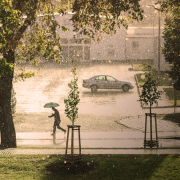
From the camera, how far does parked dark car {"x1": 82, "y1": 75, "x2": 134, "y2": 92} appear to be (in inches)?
1662

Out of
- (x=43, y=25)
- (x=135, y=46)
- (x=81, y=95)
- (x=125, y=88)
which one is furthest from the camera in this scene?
(x=135, y=46)

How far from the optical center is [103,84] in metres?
42.8

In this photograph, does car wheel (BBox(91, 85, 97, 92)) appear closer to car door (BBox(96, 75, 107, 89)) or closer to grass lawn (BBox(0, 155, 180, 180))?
car door (BBox(96, 75, 107, 89))

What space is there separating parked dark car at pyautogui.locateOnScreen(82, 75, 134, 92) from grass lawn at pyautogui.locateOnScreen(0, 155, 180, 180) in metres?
26.2

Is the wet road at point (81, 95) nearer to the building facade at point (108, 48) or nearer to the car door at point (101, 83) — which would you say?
the car door at point (101, 83)

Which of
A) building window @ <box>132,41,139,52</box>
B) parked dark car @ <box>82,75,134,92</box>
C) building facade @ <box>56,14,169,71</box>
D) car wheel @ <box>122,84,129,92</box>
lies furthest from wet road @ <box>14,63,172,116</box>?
building window @ <box>132,41,139,52</box>

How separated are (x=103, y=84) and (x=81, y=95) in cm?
332

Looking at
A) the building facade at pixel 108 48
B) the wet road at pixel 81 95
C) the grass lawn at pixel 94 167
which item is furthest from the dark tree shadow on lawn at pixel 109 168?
the building facade at pixel 108 48

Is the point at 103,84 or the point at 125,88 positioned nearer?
the point at 125,88

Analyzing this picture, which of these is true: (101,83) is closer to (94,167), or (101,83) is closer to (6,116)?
(6,116)

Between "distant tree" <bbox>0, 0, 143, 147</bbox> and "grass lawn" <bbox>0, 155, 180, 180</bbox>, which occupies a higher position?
"distant tree" <bbox>0, 0, 143, 147</bbox>

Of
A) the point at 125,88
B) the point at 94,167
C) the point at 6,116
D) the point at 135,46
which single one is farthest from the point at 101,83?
the point at 135,46

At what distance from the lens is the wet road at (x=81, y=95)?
33906 millimetres

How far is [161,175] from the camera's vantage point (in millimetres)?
13664
